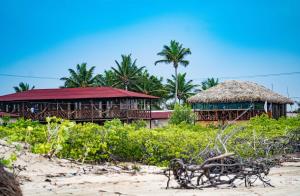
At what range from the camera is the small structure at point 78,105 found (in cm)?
3139

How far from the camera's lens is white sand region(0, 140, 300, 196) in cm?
727

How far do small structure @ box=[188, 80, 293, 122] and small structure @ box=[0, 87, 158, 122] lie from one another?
448 cm

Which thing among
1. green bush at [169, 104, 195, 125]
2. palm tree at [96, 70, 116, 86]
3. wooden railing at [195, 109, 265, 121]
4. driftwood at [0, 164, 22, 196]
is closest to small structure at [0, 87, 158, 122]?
green bush at [169, 104, 195, 125]

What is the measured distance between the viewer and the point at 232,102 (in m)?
32.6

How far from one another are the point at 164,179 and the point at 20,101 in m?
25.0

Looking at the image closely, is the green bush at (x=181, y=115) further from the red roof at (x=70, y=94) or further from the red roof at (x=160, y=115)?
the red roof at (x=160, y=115)

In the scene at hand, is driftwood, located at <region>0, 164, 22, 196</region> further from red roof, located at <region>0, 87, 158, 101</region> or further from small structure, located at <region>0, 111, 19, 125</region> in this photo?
red roof, located at <region>0, 87, 158, 101</region>

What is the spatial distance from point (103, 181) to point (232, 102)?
82.2 feet

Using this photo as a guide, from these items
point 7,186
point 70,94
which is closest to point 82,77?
point 70,94

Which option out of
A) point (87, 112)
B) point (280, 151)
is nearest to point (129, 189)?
point (280, 151)

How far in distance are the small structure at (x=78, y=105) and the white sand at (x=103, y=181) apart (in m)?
20.4

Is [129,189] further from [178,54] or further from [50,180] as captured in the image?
[178,54]

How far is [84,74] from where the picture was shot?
149ft

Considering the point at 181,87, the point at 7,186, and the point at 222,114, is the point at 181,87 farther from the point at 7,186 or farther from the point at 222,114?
the point at 7,186
